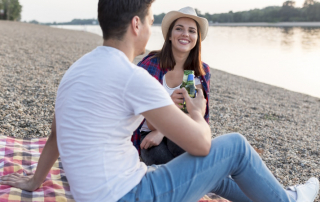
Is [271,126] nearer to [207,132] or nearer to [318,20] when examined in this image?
[207,132]

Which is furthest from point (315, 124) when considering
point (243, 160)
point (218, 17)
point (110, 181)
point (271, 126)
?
point (218, 17)

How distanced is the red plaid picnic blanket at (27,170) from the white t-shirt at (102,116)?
802 millimetres

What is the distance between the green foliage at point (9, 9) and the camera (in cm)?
4206

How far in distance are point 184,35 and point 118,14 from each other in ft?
5.21

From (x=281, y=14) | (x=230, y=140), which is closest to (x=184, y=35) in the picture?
(x=230, y=140)

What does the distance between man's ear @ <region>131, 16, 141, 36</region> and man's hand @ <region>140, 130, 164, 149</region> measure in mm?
1273

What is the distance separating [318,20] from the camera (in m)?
60.4

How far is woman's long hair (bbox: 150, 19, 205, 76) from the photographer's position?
3039 mm

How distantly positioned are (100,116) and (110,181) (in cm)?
32

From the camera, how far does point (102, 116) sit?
4.66 ft

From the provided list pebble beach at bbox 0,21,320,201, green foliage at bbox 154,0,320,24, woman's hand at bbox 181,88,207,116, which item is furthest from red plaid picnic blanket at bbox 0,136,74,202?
green foliage at bbox 154,0,320,24

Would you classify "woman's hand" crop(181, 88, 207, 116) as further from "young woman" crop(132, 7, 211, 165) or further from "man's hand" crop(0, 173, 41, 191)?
"man's hand" crop(0, 173, 41, 191)

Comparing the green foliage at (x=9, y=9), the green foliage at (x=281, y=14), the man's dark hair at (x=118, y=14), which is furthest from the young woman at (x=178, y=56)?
the green foliage at (x=281, y=14)

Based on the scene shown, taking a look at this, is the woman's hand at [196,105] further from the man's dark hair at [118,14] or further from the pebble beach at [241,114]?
the pebble beach at [241,114]
